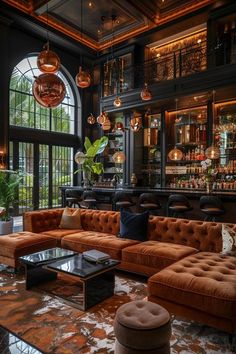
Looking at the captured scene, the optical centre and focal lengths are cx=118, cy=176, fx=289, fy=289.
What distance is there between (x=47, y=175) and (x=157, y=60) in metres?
4.83

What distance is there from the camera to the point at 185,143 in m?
8.29

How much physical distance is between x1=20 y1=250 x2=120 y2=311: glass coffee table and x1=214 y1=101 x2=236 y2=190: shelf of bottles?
4.94 m

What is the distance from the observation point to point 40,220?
4953mm

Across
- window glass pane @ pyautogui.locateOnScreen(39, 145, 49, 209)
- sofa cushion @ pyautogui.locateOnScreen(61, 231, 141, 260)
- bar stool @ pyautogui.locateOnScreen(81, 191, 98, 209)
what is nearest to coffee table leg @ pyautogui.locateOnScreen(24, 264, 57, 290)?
sofa cushion @ pyautogui.locateOnScreen(61, 231, 141, 260)

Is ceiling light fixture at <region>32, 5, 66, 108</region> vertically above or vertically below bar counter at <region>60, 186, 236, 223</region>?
above

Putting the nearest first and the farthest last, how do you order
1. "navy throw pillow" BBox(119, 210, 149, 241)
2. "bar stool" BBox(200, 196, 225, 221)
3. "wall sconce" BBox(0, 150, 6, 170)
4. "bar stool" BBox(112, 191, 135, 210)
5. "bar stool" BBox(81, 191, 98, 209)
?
"navy throw pillow" BBox(119, 210, 149, 241) → "bar stool" BBox(200, 196, 225, 221) → "bar stool" BBox(112, 191, 135, 210) → "bar stool" BBox(81, 191, 98, 209) → "wall sconce" BBox(0, 150, 6, 170)

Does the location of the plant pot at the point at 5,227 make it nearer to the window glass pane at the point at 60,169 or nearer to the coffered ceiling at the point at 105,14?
the window glass pane at the point at 60,169

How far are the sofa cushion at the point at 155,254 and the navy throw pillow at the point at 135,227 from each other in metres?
0.34

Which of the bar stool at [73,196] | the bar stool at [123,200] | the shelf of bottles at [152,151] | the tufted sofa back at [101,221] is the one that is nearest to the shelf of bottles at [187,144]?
the shelf of bottles at [152,151]

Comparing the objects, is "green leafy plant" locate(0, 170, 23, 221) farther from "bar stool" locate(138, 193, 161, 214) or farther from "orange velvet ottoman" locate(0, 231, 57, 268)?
"bar stool" locate(138, 193, 161, 214)

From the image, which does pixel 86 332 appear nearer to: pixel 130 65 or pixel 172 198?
pixel 172 198

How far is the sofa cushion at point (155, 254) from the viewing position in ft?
11.0

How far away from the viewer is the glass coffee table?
295cm

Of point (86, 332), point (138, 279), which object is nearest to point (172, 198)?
point (138, 279)
